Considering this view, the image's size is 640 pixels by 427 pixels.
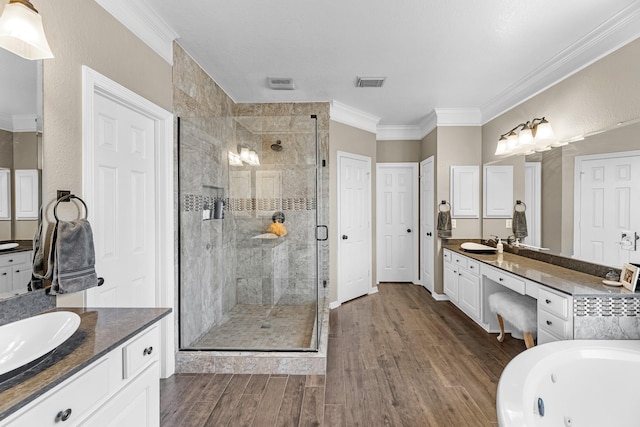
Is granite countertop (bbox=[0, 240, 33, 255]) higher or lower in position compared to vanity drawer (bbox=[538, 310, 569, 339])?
higher

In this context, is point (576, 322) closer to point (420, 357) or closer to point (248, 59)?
point (420, 357)

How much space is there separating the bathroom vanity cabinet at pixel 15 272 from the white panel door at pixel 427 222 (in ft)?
14.1

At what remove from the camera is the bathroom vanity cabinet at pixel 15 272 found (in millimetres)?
1282

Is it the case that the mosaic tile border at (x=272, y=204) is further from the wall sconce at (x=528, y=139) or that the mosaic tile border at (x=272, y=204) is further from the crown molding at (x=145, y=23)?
the wall sconce at (x=528, y=139)

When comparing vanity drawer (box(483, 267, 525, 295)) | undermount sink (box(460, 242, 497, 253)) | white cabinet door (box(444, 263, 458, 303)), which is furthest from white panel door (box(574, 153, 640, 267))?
white cabinet door (box(444, 263, 458, 303))

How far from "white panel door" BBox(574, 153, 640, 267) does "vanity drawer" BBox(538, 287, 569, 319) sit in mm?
573

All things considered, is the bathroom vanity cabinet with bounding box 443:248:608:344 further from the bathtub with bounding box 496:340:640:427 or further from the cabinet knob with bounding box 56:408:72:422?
the cabinet knob with bounding box 56:408:72:422

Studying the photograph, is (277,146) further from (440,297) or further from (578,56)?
(440,297)

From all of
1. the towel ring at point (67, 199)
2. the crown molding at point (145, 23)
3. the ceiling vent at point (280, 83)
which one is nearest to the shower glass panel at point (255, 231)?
the ceiling vent at point (280, 83)

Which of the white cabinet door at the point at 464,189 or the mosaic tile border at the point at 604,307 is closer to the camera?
the mosaic tile border at the point at 604,307

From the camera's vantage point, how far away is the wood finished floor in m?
1.97

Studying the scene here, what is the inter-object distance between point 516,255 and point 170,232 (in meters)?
3.53

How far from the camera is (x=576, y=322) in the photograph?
77.8 inches

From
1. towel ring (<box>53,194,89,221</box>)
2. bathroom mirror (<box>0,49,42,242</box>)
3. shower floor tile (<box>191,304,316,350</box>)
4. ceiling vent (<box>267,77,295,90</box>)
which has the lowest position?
shower floor tile (<box>191,304,316,350</box>)
